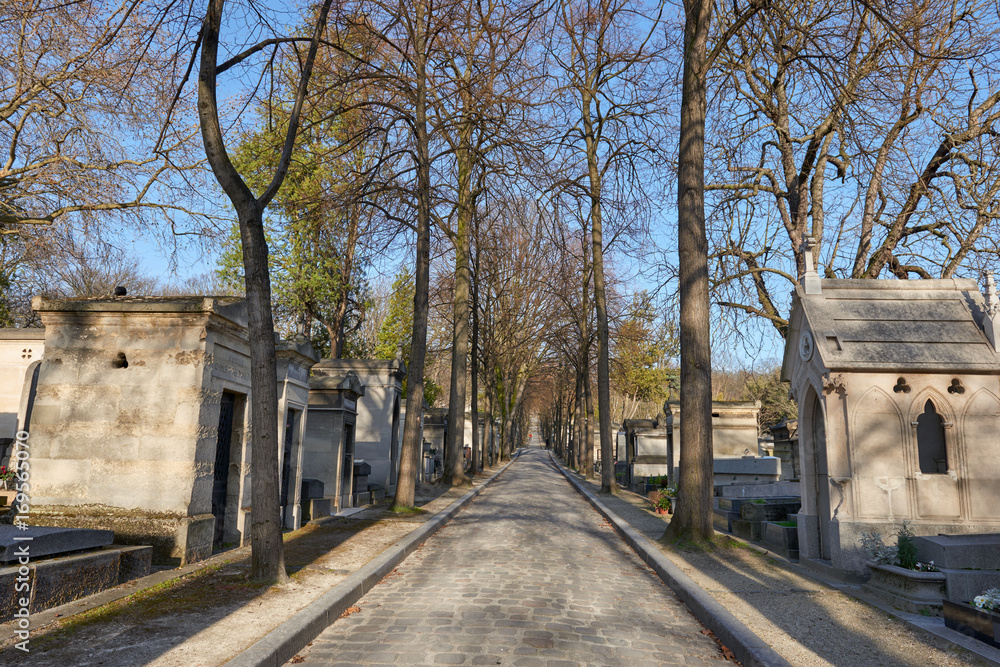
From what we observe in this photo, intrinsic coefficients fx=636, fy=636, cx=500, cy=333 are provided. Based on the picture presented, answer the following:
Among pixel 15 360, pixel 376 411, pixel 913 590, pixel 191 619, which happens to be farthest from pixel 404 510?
pixel 15 360

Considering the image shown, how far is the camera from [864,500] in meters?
7.84

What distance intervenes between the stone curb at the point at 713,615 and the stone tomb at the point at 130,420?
5.79m

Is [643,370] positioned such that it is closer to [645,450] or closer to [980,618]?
[645,450]

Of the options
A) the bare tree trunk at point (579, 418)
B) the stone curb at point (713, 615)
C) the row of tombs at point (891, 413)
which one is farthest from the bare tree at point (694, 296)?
the bare tree trunk at point (579, 418)

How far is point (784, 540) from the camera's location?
9461 millimetres

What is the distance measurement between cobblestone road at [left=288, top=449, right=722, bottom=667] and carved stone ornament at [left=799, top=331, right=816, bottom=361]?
376 centimetres

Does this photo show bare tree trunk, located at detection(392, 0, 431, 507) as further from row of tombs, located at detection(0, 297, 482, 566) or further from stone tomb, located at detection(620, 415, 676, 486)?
stone tomb, located at detection(620, 415, 676, 486)

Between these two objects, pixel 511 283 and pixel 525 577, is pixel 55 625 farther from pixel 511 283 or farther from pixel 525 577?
pixel 511 283

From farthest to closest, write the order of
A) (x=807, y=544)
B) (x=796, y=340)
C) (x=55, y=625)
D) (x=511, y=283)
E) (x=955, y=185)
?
1. (x=511, y=283)
2. (x=955, y=185)
3. (x=796, y=340)
4. (x=807, y=544)
5. (x=55, y=625)

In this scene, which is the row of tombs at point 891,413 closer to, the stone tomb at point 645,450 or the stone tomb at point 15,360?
the stone tomb at point 645,450

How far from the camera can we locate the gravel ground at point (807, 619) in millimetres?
4801

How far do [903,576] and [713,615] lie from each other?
2.25 metres

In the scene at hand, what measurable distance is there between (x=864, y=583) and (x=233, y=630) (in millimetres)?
6770

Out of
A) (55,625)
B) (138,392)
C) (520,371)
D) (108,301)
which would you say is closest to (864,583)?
(55,625)
